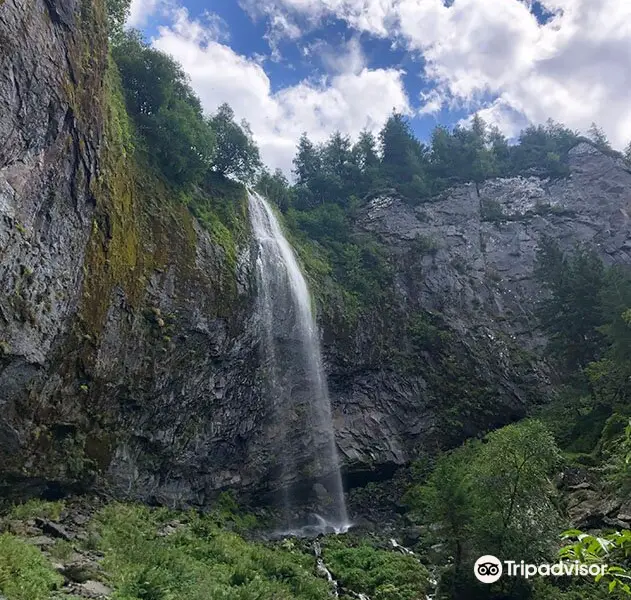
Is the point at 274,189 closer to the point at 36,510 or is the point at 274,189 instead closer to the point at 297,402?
the point at 297,402

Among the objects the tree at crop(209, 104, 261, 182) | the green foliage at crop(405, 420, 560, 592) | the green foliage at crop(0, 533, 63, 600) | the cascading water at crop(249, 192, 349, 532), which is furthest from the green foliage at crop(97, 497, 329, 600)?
the tree at crop(209, 104, 261, 182)

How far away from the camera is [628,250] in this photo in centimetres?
3534

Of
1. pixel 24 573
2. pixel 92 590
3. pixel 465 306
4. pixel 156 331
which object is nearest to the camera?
pixel 24 573

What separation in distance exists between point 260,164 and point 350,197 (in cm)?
1142

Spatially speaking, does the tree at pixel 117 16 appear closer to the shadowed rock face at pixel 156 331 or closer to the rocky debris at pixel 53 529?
the shadowed rock face at pixel 156 331

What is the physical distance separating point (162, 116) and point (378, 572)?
68.6 ft

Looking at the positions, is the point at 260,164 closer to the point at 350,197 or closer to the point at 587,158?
the point at 350,197

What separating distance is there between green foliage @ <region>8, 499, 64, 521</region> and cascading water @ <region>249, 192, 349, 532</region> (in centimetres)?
1100

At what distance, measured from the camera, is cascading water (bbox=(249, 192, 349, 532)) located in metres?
23.5

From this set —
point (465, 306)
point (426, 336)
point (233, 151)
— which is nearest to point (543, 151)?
point (465, 306)

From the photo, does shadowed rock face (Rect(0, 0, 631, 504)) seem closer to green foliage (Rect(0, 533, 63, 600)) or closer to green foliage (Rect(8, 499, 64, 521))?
green foliage (Rect(8, 499, 64, 521))

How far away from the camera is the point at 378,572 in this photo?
1536 cm

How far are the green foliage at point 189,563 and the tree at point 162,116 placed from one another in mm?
15067

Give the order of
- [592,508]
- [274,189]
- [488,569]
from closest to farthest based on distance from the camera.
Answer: [488,569] < [592,508] < [274,189]
